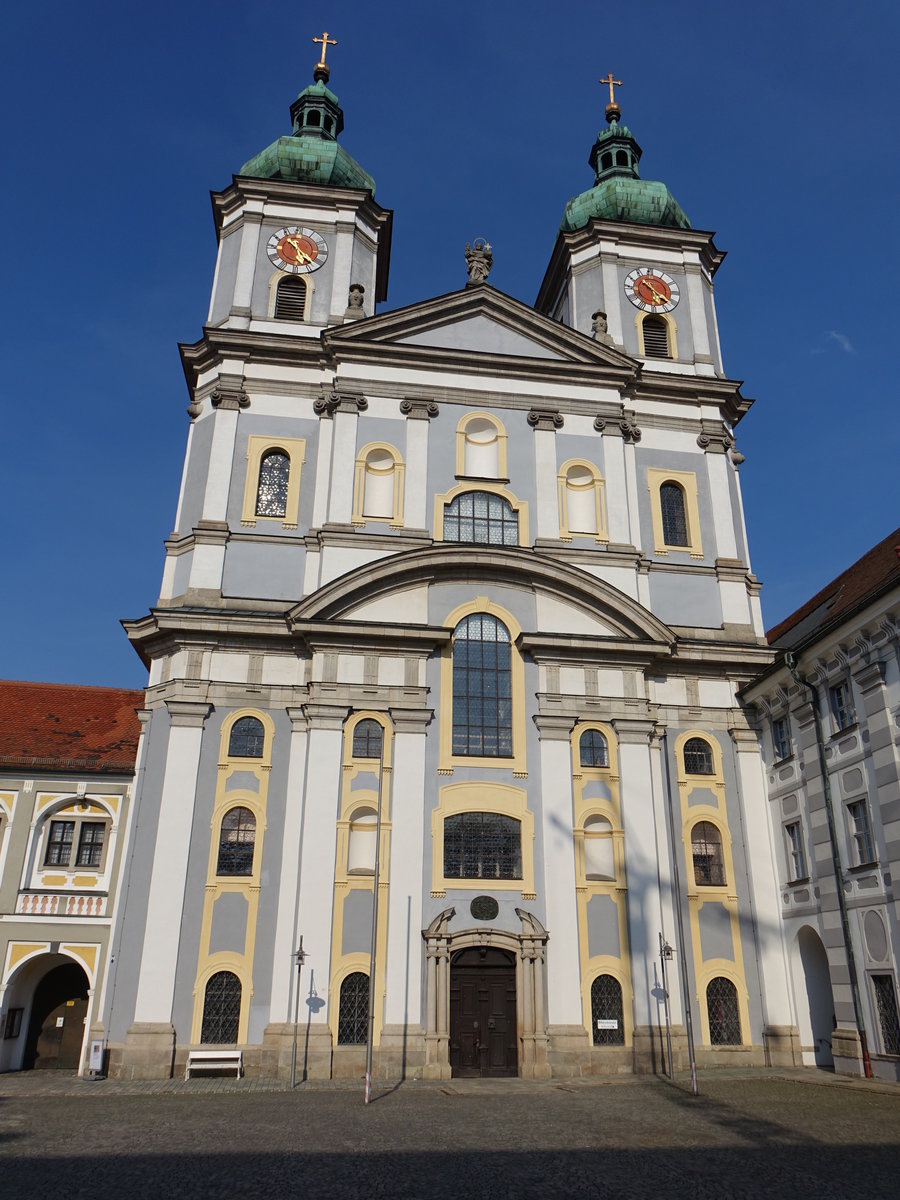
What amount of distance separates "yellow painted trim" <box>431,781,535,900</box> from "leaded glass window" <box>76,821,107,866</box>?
30.4 ft

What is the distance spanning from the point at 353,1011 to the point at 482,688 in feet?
26.5

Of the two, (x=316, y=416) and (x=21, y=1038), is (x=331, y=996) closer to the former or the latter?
(x=21, y=1038)

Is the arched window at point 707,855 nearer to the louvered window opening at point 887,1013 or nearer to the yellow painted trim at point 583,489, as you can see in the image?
the louvered window opening at point 887,1013

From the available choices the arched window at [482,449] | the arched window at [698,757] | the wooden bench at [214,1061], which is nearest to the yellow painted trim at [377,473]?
the arched window at [482,449]

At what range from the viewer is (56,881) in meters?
26.2

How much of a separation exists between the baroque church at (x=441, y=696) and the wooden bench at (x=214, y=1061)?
535 mm

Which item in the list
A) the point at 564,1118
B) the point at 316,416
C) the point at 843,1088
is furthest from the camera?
the point at 316,416

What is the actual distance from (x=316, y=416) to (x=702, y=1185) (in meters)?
22.2

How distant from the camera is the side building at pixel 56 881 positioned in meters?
25.6

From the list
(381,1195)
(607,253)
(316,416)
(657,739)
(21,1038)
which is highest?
(607,253)

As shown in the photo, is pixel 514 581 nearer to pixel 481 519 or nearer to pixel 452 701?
pixel 481 519

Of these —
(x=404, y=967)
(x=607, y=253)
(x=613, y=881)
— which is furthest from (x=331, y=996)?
(x=607, y=253)

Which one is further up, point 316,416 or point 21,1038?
point 316,416

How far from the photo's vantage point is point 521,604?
1051 inches
